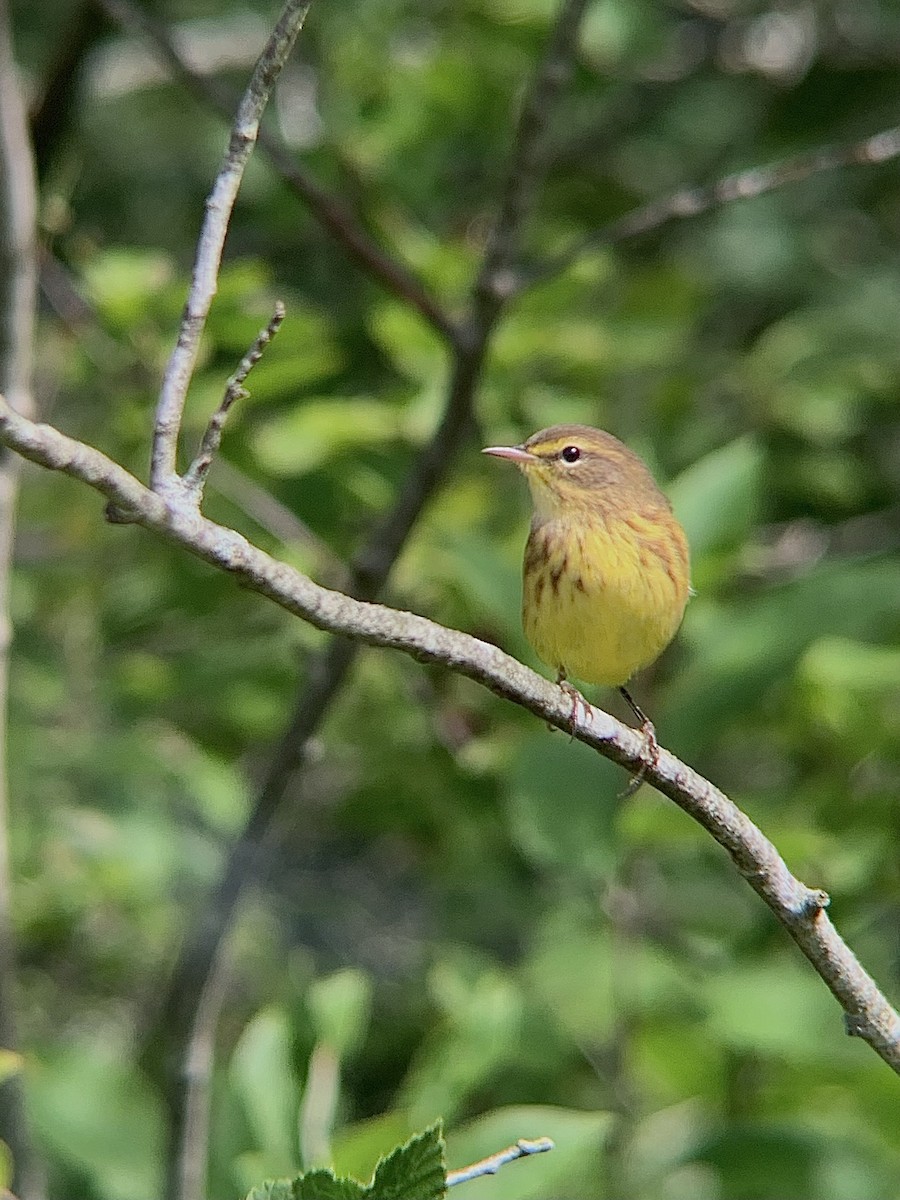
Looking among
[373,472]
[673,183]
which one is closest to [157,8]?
[673,183]

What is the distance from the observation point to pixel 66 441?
5.51 ft

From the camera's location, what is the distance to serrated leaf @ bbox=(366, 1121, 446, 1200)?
1.87 m

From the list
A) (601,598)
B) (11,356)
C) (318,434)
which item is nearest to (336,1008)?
(601,598)

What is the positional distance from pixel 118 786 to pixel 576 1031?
156cm

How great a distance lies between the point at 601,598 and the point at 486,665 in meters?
1.34

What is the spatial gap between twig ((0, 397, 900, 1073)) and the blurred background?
1.16 meters

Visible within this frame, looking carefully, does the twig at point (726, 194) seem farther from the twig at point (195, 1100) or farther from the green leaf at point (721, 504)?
the twig at point (195, 1100)

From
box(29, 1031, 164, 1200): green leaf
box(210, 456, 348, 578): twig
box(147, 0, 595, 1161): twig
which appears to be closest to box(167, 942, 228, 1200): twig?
box(147, 0, 595, 1161): twig

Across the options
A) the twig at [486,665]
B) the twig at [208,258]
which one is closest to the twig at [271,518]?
the twig at [486,665]

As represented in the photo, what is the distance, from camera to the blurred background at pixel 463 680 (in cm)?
→ 409

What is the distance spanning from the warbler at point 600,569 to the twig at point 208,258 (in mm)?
1485

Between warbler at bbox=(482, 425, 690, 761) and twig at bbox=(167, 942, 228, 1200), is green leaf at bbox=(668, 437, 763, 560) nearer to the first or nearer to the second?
warbler at bbox=(482, 425, 690, 761)

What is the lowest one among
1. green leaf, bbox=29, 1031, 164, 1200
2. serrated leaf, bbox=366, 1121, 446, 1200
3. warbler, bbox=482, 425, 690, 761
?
serrated leaf, bbox=366, 1121, 446, 1200

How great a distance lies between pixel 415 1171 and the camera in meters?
1.89
